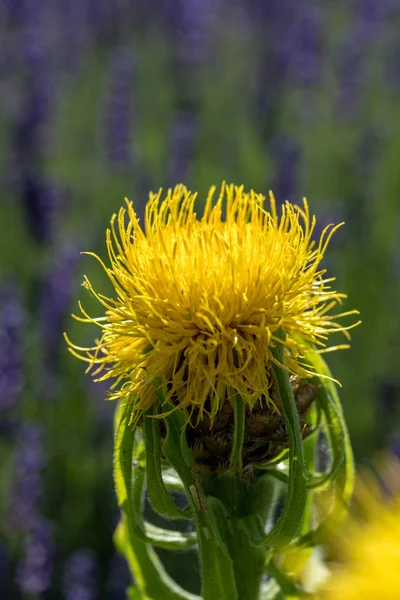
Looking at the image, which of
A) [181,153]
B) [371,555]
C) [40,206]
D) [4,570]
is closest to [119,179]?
[181,153]

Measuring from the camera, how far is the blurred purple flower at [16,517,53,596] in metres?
2.89

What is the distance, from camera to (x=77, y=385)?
418 centimetres

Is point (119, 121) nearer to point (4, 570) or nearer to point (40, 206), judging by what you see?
point (40, 206)

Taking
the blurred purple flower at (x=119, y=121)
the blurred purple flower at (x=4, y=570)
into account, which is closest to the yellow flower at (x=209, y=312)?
the blurred purple flower at (x=4, y=570)

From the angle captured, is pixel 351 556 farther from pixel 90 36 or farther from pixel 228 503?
pixel 90 36

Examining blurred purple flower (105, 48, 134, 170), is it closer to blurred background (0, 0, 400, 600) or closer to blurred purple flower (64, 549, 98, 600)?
blurred background (0, 0, 400, 600)

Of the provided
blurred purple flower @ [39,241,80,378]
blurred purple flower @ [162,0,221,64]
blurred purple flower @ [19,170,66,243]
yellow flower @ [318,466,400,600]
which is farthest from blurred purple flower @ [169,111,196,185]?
yellow flower @ [318,466,400,600]

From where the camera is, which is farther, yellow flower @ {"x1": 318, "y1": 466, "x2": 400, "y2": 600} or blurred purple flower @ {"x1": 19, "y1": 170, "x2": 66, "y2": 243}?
blurred purple flower @ {"x1": 19, "y1": 170, "x2": 66, "y2": 243}

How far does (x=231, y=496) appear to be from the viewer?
1.51 meters

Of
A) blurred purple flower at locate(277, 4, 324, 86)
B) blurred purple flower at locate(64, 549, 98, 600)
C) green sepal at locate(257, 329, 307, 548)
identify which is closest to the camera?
green sepal at locate(257, 329, 307, 548)

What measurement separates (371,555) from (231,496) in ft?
1.47

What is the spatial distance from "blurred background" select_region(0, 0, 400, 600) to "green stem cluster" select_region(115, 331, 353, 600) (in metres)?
1.43

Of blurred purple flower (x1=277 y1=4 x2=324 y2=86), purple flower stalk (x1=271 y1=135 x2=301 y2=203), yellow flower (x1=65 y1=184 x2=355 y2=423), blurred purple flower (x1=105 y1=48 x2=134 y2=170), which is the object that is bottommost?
yellow flower (x1=65 y1=184 x2=355 y2=423)

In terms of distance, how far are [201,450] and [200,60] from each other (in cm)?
509
